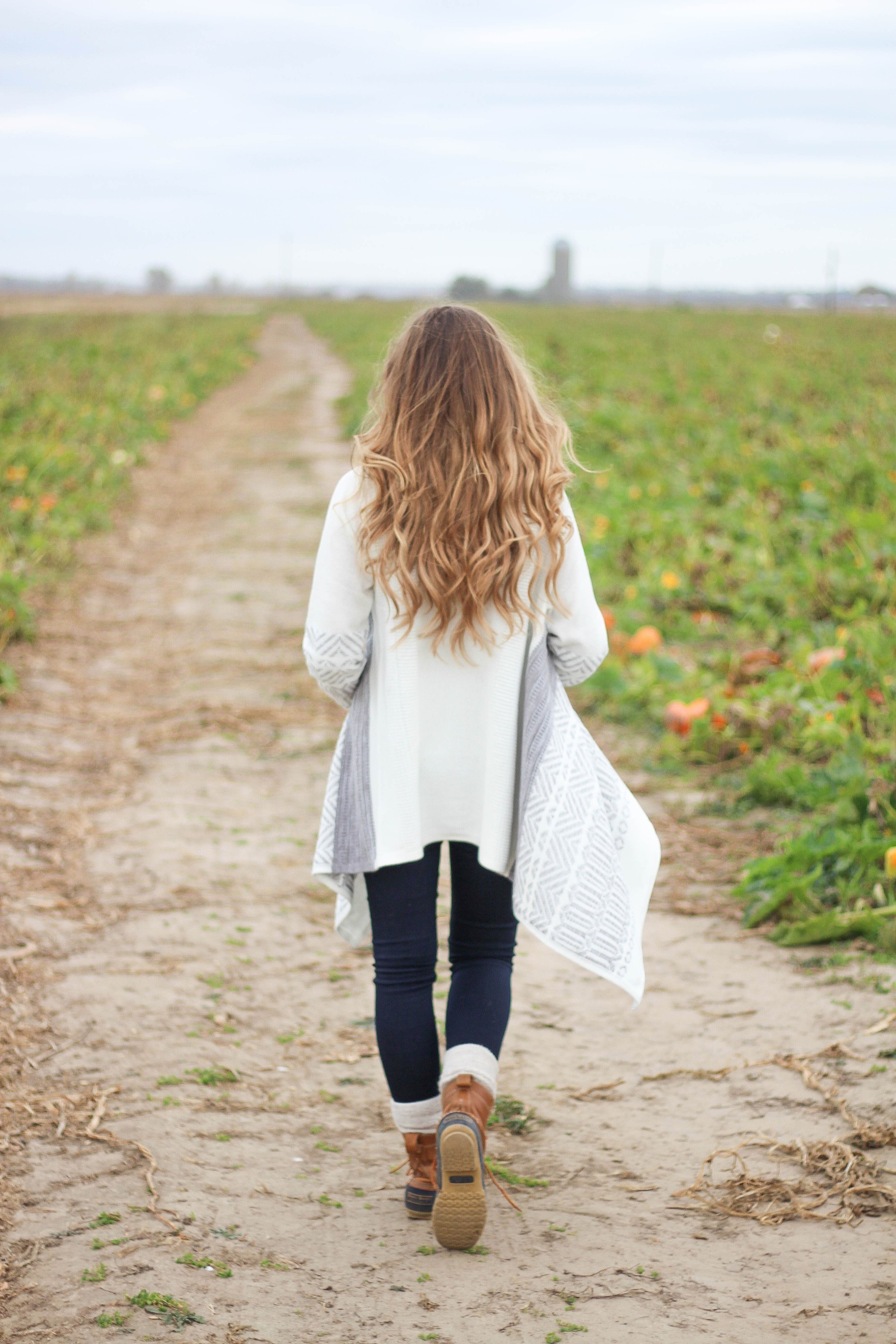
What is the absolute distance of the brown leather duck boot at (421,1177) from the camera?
216 centimetres

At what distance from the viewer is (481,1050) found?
209 centimetres

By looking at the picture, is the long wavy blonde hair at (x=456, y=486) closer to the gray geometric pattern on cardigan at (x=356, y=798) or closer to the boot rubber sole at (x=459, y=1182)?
the gray geometric pattern on cardigan at (x=356, y=798)

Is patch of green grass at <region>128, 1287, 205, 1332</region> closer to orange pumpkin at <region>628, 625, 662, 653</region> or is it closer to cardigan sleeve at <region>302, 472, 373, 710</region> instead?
cardigan sleeve at <region>302, 472, 373, 710</region>

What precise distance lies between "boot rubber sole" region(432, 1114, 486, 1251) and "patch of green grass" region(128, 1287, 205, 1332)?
15.7 inches

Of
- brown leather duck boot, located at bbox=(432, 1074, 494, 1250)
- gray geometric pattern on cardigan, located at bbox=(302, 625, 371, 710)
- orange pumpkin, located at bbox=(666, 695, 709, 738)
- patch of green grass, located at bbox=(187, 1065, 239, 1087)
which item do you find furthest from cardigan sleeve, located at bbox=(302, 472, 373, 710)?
orange pumpkin, located at bbox=(666, 695, 709, 738)

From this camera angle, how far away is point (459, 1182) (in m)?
1.94

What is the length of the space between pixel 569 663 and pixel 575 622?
9 centimetres

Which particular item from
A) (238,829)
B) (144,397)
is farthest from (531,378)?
(144,397)

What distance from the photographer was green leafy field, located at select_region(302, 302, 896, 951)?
139 inches

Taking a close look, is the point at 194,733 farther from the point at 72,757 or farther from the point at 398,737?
the point at 398,737

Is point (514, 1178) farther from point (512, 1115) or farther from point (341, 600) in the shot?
point (341, 600)

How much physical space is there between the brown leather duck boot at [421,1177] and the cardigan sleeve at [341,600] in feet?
2.76

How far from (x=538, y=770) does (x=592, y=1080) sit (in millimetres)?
1046

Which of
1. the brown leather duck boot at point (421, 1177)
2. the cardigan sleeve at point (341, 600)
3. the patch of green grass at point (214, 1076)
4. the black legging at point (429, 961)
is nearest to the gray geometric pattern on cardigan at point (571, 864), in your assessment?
the black legging at point (429, 961)
